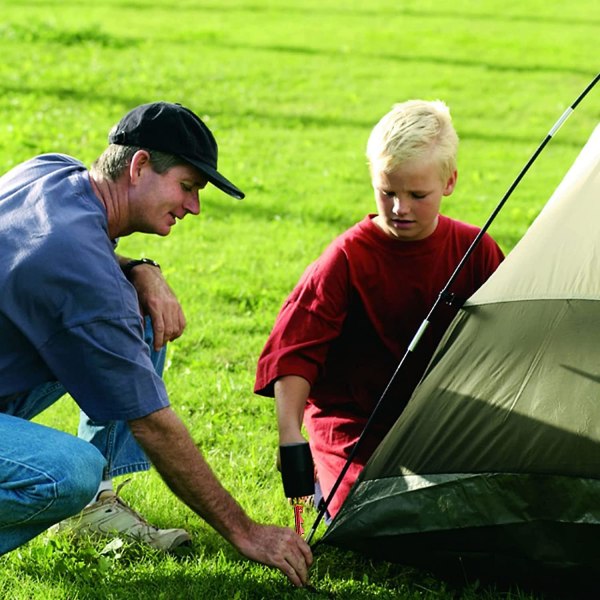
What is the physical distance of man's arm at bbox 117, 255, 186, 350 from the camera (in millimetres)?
3352

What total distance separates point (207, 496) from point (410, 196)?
109cm

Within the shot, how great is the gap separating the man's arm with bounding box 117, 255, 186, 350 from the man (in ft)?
1.00

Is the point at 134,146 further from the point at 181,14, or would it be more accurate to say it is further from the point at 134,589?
the point at 181,14

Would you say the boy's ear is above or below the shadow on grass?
below

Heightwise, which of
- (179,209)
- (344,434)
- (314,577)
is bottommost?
(314,577)

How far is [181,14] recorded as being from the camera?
662 inches

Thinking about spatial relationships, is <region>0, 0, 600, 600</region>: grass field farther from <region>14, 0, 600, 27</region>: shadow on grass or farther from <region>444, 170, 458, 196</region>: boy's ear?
<region>444, 170, 458, 196</region>: boy's ear

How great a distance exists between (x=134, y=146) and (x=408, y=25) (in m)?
14.0

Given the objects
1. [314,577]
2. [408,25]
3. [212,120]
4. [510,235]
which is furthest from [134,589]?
[408,25]

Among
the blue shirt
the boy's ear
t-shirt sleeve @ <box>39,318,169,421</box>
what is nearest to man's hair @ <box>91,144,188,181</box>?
the blue shirt

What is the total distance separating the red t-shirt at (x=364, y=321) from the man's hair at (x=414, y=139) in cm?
27

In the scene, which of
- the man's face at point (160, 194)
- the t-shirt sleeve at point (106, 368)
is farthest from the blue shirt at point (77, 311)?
the man's face at point (160, 194)

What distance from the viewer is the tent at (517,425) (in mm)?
3004

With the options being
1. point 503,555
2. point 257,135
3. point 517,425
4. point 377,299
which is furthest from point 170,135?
point 257,135
